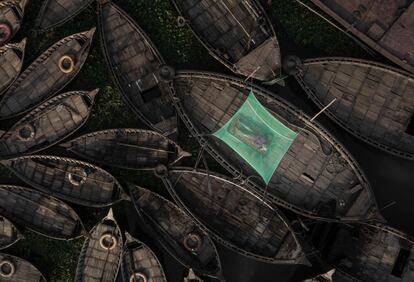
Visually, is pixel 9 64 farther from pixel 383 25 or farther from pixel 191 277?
pixel 383 25

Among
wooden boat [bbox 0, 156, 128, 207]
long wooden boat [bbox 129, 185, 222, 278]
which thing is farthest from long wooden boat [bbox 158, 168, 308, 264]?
wooden boat [bbox 0, 156, 128, 207]

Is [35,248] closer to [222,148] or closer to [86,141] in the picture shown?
[86,141]

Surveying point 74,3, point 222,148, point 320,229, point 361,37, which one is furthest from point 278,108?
point 74,3

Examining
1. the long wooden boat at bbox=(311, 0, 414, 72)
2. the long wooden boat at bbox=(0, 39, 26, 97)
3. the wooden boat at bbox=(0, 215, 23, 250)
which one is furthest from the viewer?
the wooden boat at bbox=(0, 215, 23, 250)

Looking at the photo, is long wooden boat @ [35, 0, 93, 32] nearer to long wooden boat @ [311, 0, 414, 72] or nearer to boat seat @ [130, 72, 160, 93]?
boat seat @ [130, 72, 160, 93]

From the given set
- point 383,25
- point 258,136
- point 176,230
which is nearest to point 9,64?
point 176,230

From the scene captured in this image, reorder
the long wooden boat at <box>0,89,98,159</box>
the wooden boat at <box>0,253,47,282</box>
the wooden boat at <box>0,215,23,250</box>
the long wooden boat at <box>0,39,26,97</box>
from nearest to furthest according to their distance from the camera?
1. the long wooden boat at <box>0,89,98,159</box>
2. the long wooden boat at <box>0,39,26,97</box>
3. the wooden boat at <box>0,215,23,250</box>
4. the wooden boat at <box>0,253,47,282</box>

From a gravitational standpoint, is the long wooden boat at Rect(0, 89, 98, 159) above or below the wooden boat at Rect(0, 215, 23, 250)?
above
